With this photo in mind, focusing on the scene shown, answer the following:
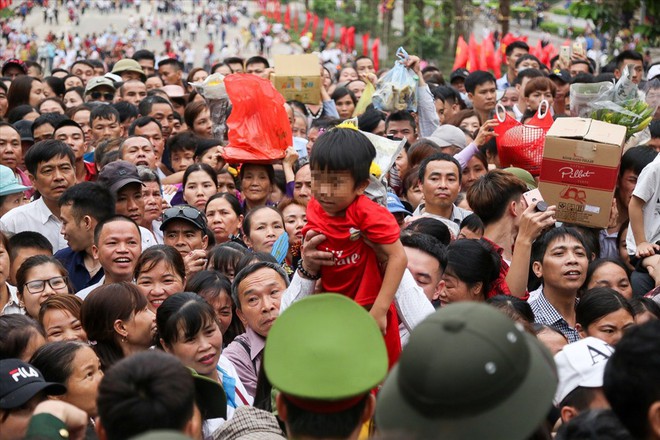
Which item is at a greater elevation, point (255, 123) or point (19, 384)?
point (19, 384)

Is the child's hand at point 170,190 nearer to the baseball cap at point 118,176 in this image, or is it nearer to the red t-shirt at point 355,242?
the baseball cap at point 118,176

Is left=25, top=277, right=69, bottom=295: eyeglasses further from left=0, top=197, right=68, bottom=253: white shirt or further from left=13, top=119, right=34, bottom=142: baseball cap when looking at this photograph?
left=13, top=119, right=34, bottom=142: baseball cap

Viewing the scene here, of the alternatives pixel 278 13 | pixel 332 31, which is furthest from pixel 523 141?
pixel 278 13

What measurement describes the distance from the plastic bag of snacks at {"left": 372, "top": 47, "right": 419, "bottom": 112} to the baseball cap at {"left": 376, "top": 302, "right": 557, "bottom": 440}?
24.9 ft

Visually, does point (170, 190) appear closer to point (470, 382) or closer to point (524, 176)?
point (524, 176)

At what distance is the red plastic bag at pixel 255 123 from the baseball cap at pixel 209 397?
419 cm

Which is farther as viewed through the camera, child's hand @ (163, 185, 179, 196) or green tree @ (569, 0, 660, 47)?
green tree @ (569, 0, 660, 47)

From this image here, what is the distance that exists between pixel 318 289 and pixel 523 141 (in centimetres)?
356

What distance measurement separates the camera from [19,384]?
148 inches

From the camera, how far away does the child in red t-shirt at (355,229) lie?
413cm

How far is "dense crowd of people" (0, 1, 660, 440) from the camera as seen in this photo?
2.69m

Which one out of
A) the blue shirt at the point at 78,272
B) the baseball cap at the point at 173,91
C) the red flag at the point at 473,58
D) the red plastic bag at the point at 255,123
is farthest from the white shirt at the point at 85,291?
the red flag at the point at 473,58

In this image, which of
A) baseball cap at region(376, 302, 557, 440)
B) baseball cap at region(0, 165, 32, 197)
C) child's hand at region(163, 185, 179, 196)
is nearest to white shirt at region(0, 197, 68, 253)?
baseball cap at region(0, 165, 32, 197)

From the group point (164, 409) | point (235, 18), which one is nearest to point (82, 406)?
point (164, 409)
